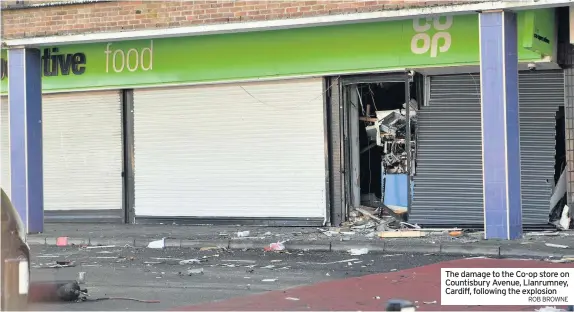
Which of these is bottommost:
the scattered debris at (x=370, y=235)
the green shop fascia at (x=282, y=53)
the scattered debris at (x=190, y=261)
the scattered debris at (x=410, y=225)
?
the scattered debris at (x=190, y=261)

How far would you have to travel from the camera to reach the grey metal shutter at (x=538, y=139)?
49.7 ft

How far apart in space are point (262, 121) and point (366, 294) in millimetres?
7975

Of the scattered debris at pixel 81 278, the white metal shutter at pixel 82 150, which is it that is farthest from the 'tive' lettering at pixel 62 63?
the scattered debris at pixel 81 278

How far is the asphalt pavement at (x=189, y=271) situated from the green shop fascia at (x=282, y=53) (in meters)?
3.88

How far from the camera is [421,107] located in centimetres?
1595

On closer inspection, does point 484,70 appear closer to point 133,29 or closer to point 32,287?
point 133,29

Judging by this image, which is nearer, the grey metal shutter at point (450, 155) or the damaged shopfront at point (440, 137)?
the damaged shopfront at point (440, 137)

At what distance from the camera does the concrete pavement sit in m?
12.7

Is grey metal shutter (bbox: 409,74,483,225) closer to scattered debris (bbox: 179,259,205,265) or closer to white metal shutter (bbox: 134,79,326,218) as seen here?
white metal shutter (bbox: 134,79,326,218)

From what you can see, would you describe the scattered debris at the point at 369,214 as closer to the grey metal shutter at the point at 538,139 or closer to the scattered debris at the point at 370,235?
the scattered debris at the point at 370,235

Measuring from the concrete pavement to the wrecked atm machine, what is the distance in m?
1.22

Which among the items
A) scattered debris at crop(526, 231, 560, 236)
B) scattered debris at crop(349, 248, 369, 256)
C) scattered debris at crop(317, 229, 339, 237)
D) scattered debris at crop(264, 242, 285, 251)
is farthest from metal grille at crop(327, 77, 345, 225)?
scattered debris at crop(526, 231, 560, 236)

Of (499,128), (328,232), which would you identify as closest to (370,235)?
(328,232)

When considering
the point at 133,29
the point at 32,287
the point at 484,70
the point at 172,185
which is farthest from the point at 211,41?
the point at 32,287
